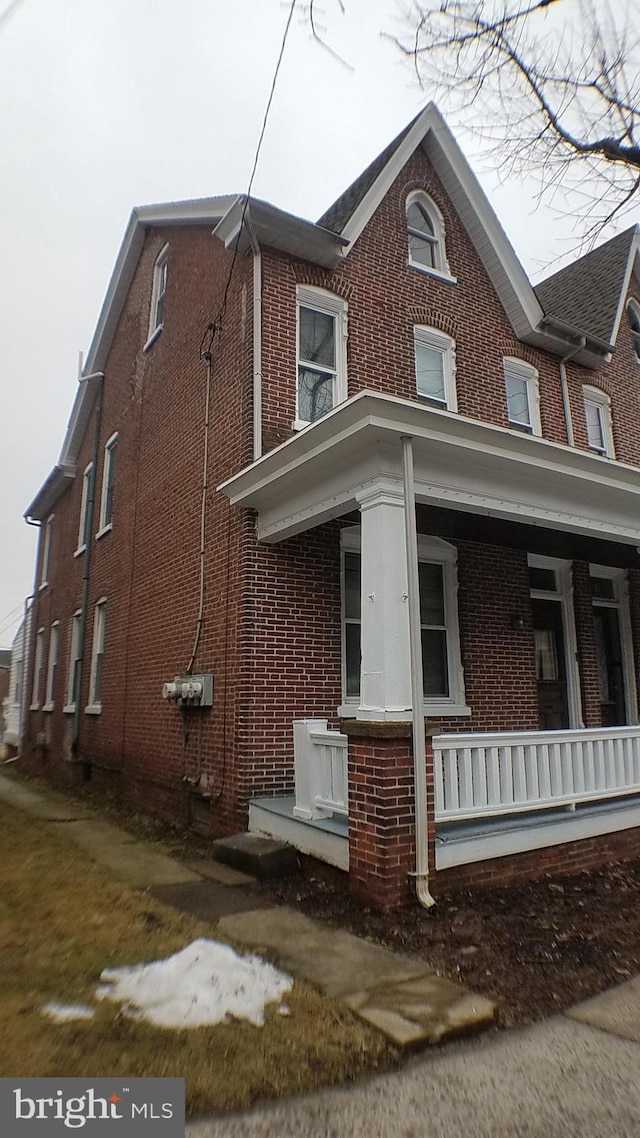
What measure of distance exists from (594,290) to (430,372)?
6.03m

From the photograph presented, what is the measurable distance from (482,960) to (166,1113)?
2245mm

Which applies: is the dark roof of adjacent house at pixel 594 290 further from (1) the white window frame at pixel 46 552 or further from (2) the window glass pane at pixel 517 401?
(1) the white window frame at pixel 46 552

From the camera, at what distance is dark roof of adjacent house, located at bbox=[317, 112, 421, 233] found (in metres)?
9.20

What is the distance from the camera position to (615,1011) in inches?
145

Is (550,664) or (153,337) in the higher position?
(153,337)

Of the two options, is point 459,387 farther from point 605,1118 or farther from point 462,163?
point 605,1118

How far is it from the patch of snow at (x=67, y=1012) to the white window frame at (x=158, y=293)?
9686mm

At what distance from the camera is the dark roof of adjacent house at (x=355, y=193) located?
9203 mm

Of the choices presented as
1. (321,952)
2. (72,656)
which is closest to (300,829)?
(321,952)

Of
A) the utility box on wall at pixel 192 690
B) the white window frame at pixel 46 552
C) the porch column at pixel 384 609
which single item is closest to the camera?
the porch column at pixel 384 609

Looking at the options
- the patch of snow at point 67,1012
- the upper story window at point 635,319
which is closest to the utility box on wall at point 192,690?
the patch of snow at point 67,1012

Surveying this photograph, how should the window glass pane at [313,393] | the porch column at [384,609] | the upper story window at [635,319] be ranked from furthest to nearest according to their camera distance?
the upper story window at [635,319]
the window glass pane at [313,393]
the porch column at [384,609]

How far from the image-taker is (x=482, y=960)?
423cm
